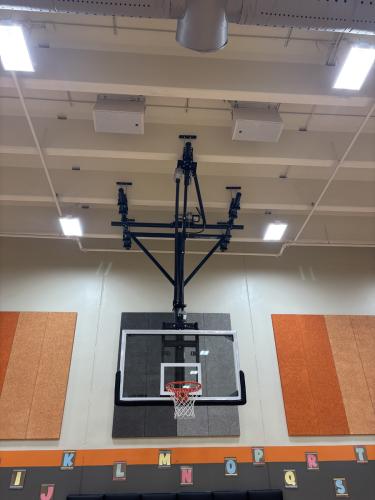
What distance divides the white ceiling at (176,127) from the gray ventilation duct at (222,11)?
128cm

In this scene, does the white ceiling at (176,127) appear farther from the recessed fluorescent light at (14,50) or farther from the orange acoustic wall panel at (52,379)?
the orange acoustic wall panel at (52,379)

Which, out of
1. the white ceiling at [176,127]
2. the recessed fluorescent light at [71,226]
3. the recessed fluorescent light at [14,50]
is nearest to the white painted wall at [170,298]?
the white ceiling at [176,127]

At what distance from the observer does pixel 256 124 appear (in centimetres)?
418

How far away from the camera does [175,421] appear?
543 centimetres

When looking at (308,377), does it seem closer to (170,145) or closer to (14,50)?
(170,145)

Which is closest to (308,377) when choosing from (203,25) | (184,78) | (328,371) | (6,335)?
(328,371)

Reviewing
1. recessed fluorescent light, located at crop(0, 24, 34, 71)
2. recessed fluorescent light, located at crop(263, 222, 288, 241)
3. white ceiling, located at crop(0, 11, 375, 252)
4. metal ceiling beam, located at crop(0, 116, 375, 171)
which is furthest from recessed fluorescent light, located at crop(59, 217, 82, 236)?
recessed fluorescent light, located at crop(263, 222, 288, 241)

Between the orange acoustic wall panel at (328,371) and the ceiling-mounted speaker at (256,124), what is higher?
the ceiling-mounted speaker at (256,124)

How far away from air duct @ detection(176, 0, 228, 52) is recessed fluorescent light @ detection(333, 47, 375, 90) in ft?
5.58

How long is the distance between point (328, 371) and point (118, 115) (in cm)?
516

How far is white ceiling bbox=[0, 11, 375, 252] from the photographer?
12.1ft

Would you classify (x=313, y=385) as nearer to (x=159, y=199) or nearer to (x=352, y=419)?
(x=352, y=419)

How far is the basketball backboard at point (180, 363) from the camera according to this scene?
4.43 m

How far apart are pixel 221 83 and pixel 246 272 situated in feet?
12.4
